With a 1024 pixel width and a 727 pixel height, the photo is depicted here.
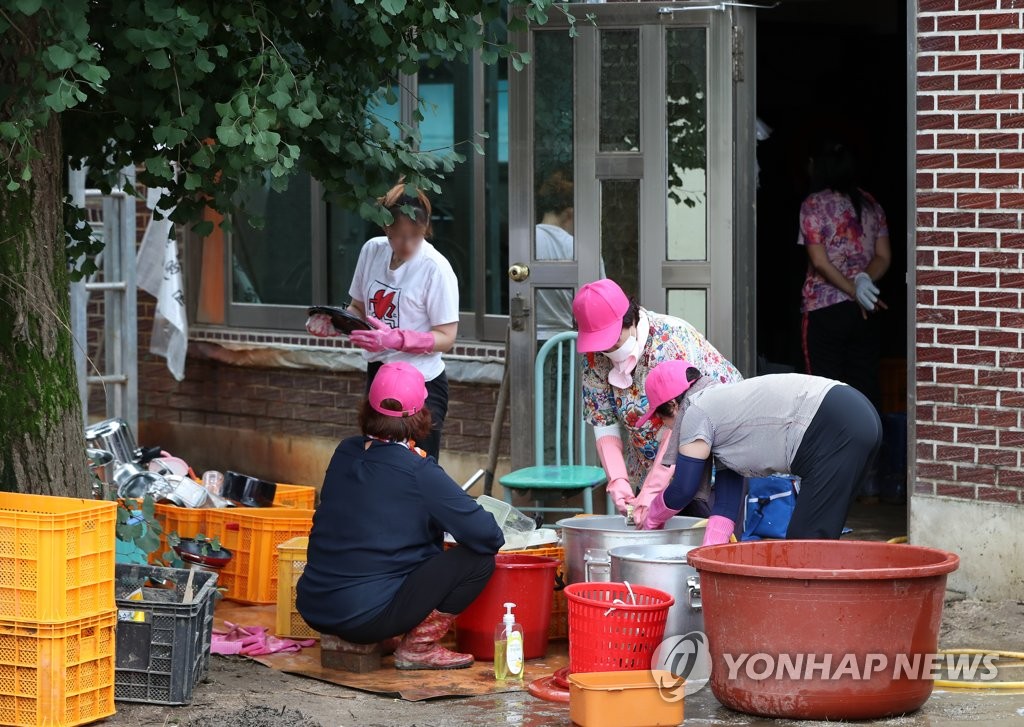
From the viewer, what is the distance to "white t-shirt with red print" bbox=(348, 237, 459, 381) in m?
7.25

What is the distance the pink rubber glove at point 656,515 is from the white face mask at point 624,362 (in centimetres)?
54

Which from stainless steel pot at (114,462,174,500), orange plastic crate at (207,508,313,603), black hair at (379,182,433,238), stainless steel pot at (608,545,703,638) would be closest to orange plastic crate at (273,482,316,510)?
stainless steel pot at (114,462,174,500)

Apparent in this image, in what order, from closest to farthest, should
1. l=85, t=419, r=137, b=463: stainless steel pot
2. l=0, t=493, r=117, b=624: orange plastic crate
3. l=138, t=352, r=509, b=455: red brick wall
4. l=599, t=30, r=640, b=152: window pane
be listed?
l=0, t=493, r=117, b=624: orange plastic crate → l=599, t=30, r=640, b=152: window pane → l=85, t=419, r=137, b=463: stainless steel pot → l=138, t=352, r=509, b=455: red brick wall

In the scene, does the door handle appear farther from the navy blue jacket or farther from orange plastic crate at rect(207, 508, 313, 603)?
the navy blue jacket

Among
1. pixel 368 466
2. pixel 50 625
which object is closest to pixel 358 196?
pixel 368 466

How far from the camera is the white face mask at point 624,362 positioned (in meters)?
6.23

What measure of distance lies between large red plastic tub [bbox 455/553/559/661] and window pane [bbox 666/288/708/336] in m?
1.82

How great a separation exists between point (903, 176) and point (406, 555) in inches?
241

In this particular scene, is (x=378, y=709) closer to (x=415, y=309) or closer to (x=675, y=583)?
(x=675, y=583)

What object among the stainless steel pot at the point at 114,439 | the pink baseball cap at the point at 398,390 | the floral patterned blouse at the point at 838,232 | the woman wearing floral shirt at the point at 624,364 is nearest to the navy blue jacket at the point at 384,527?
the pink baseball cap at the point at 398,390

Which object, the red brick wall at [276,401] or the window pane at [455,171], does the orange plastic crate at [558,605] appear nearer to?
the red brick wall at [276,401]

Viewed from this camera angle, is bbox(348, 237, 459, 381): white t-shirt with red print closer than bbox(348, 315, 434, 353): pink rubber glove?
No

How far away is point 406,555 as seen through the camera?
6016 mm

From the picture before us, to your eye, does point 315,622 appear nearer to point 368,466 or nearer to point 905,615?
point 368,466
